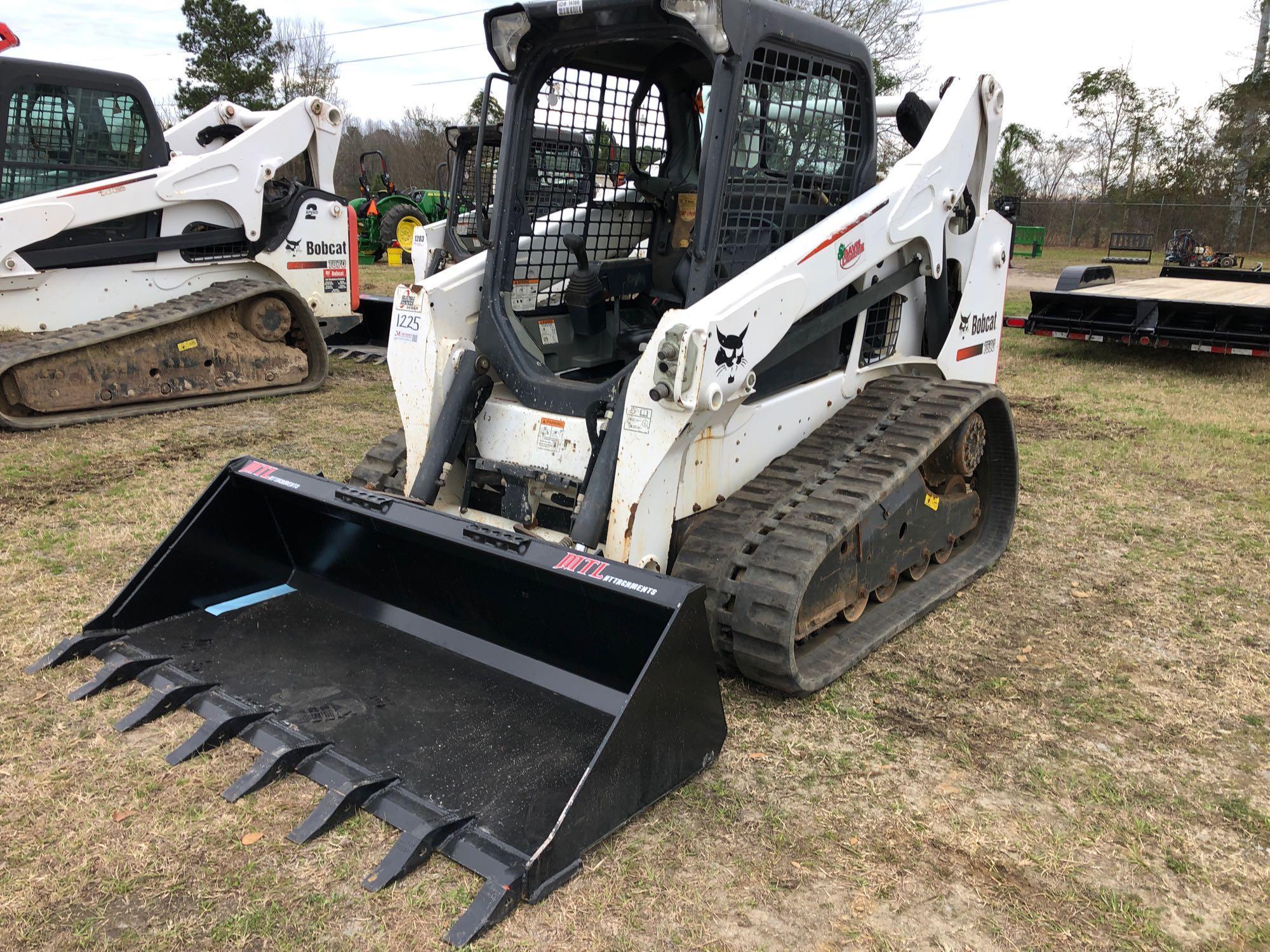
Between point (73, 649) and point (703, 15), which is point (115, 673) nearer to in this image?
point (73, 649)

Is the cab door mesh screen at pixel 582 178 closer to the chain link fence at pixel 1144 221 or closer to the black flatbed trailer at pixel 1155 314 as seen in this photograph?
the black flatbed trailer at pixel 1155 314

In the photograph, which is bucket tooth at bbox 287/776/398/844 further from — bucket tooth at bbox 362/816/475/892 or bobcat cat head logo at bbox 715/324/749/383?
bobcat cat head logo at bbox 715/324/749/383

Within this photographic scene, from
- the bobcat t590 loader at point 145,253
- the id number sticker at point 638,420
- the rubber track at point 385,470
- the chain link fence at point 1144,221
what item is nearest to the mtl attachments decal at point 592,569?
the id number sticker at point 638,420

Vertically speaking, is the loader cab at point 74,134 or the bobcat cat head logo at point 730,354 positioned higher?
the loader cab at point 74,134

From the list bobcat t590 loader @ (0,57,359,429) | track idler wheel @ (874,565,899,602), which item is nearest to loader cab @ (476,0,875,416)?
track idler wheel @ (874,565,899,602)

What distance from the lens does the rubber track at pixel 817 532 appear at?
10.9 feet

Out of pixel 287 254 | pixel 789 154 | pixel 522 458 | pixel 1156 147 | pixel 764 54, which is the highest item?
pixel 1156 147

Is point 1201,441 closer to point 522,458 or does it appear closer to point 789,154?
point 789,154

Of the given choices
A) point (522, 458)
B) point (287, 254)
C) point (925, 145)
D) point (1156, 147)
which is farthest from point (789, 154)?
point (1156, 147)

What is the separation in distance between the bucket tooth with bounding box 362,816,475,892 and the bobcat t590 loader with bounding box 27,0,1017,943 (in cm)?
1

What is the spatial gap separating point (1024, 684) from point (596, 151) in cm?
277

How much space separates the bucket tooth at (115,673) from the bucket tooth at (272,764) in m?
0.74

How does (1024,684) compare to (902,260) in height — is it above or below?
below

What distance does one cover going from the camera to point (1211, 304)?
32.0ft
